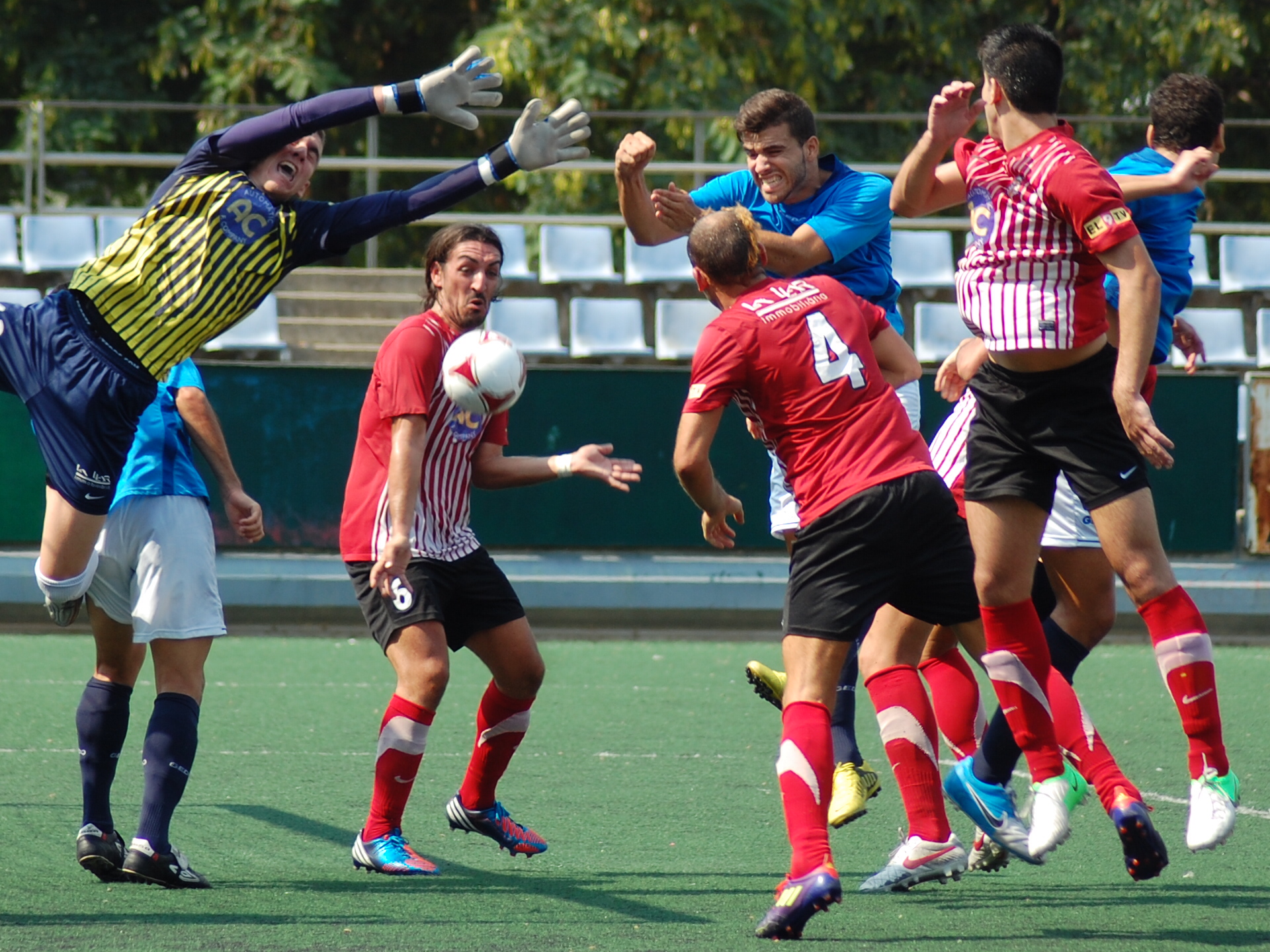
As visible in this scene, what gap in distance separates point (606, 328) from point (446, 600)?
8.79 meters

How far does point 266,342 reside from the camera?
1344cm

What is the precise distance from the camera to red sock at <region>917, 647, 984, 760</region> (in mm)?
5090

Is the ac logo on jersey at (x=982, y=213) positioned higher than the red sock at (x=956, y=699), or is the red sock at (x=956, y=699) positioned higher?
the ac logo on jersey at (x=982, y=213)

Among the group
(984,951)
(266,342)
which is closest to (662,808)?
(984,951)

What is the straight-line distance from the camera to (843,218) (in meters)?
5.35

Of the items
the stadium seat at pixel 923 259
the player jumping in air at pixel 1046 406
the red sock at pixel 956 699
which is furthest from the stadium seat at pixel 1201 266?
the player jumping in air at pixel 1046 406

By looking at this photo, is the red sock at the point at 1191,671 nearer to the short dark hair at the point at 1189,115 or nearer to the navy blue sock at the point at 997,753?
the navy blue sock at the point at 997,753

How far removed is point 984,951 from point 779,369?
5.11 ft

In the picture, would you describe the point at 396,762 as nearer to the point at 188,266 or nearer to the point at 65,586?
the point at 65,586

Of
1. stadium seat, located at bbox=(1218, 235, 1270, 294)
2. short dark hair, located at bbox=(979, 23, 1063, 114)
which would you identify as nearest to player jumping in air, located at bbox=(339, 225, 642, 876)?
short dark hair, located at bbox=(979, 23, 1063, 114)

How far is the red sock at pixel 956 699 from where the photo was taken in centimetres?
509

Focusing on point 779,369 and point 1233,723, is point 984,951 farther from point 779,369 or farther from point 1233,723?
point 1233,723

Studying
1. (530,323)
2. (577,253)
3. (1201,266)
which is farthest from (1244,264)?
(530,323)

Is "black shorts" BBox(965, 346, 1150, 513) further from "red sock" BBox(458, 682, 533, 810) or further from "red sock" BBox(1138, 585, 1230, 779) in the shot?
"red sock" BBox(458, 682, 533, 810)
